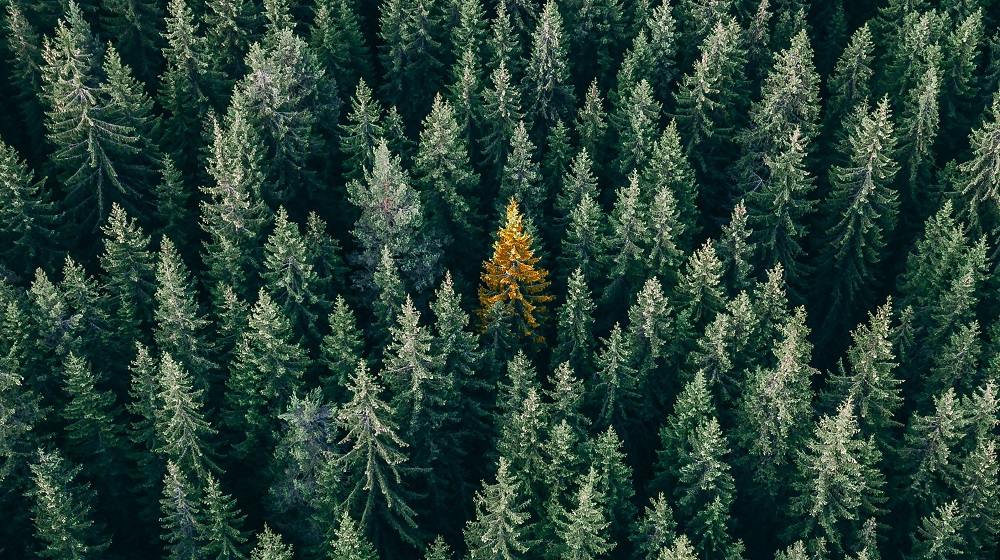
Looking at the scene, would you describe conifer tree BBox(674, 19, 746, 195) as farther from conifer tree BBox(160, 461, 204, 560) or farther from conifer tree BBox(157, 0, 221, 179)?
conifer tree BBox(160, 461, 204, 560)

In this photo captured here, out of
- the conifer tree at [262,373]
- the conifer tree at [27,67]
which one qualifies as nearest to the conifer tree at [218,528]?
the conifer tree at [262,373]

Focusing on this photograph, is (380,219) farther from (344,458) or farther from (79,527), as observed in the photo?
(79,527)

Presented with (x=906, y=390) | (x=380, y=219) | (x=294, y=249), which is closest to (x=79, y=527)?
(x=294, y=249)

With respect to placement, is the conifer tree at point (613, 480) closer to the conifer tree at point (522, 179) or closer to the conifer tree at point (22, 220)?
the conifer tree at point (522, 179)

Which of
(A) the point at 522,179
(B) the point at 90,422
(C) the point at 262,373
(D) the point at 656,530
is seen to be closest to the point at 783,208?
(A) the point at 522,179

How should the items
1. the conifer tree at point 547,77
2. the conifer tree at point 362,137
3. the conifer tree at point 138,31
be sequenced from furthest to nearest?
the conifer tree at point 138,31, the conifer tree at point 547,77, the conifer tree at point 362,137

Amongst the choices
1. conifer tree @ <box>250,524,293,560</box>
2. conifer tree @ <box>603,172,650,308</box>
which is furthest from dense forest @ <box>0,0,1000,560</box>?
conifer tree @ <box>603,172,650,308</box>

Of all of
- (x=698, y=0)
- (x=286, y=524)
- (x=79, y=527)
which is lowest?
(x=79, y=527)
